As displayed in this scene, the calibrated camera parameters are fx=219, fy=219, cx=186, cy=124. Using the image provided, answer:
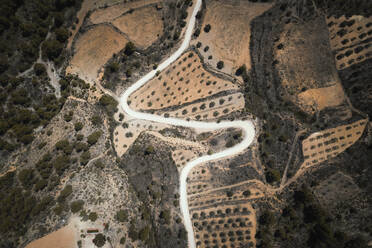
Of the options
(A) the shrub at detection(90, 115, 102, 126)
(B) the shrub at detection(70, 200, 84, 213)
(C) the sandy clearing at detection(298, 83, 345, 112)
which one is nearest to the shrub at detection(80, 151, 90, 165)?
(A) the shrub at detection(90, 115, 102, 126)

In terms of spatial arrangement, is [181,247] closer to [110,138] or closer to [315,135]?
[110,138]

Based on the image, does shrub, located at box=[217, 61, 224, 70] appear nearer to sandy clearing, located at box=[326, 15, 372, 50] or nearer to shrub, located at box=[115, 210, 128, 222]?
sandy clearing, located at box=[326, 15, 372, 50]

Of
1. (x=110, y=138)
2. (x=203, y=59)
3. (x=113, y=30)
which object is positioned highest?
(x=113, y=30)

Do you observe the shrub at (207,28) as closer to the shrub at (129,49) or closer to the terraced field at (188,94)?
the terraced field at (188,94)

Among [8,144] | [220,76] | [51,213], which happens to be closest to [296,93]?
[220,76]

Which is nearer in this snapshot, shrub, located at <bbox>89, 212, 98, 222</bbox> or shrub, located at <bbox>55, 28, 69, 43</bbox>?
shrub, located at <bbox>89, 212, 98, 222</bbox>

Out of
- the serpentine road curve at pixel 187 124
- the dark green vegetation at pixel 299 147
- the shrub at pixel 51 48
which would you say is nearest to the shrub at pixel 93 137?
the serpentine road curve at pixel 187 124
